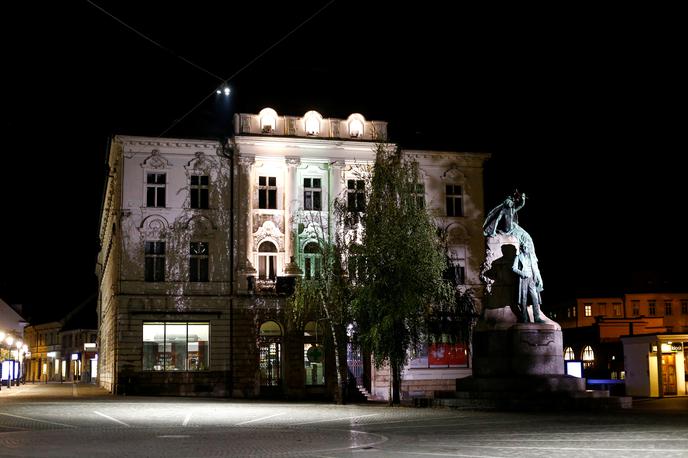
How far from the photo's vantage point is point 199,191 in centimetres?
4666

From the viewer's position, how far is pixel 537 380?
28.5 metres

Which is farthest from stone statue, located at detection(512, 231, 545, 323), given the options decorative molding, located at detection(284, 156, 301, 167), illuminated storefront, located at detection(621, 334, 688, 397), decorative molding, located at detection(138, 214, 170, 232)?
decorative molding, located at detection(138, 214, 170, 232)

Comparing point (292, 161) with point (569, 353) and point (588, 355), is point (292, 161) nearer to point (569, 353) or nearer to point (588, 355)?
point (588, 355)

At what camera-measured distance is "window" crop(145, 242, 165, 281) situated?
45.5 metres

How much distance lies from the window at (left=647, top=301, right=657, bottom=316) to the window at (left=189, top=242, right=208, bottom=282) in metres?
60.9

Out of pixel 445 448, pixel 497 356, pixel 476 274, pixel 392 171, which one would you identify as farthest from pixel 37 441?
pixel 476 274

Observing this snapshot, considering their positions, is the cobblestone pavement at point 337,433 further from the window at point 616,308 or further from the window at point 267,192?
the window at point 616,308

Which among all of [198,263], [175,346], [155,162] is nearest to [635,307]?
[198,263]

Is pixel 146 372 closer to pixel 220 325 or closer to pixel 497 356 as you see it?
pixel 220 325

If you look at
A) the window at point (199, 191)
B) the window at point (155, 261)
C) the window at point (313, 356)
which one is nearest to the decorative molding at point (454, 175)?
the window at point (313, 356)

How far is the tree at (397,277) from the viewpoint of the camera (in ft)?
111

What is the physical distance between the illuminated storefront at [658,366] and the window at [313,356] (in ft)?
53.0

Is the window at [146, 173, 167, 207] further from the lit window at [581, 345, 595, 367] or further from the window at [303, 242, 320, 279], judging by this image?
the lit window at [581, 345, 595, 367]

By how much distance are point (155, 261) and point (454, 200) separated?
56.3ft
